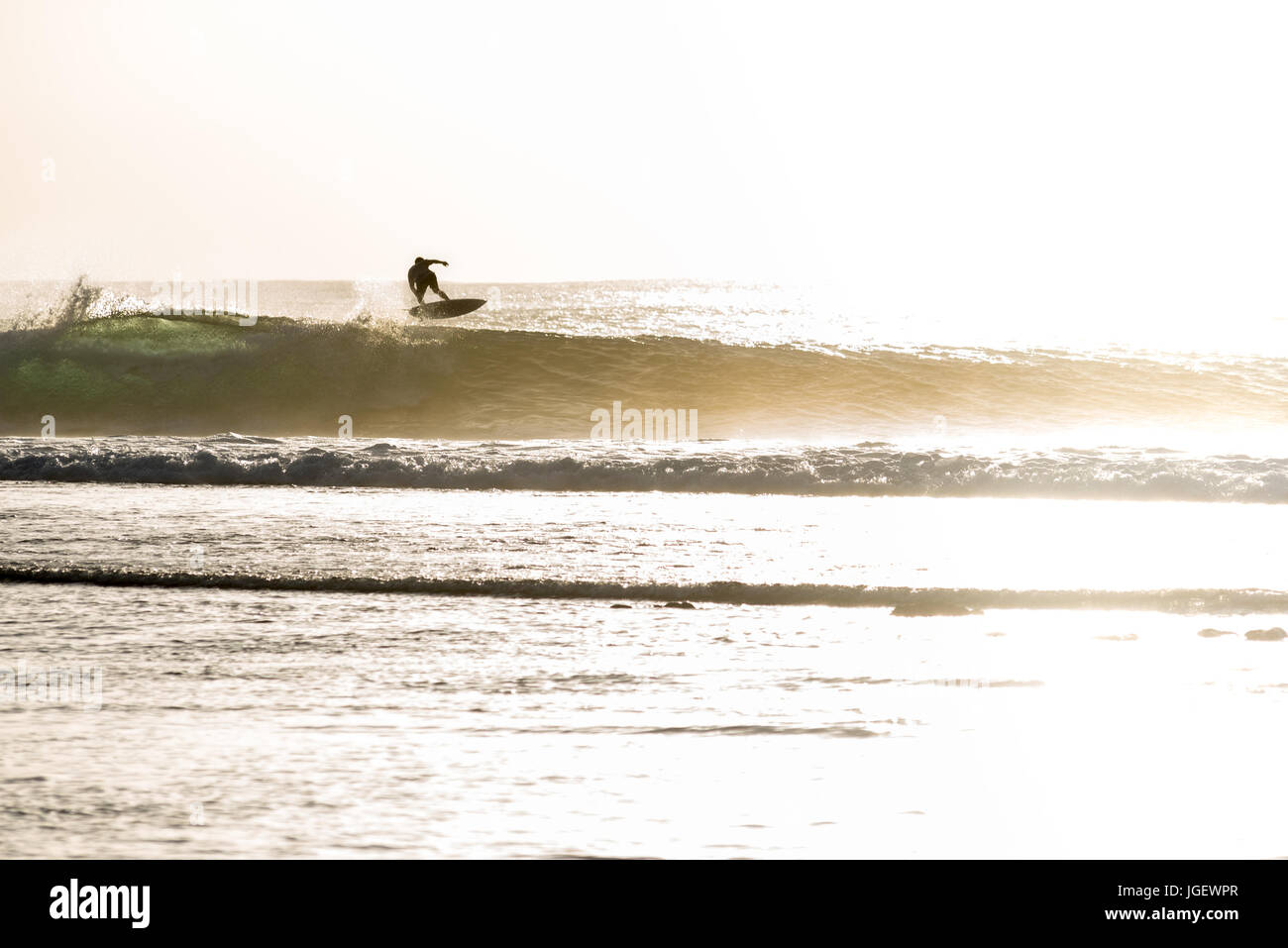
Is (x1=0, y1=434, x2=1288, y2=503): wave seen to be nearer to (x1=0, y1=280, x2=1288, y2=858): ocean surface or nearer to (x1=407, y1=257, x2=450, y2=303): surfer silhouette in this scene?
(x1=0, y1=280, x2=1288, y2=858): ocean surface

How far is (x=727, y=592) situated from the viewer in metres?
7.54

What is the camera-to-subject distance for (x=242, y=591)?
751 centimetres

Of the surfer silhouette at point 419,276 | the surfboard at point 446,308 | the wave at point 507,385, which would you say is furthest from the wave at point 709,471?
the surfboard at point 446,308

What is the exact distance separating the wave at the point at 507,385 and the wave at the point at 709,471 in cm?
570

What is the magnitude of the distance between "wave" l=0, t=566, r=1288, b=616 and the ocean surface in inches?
1.2

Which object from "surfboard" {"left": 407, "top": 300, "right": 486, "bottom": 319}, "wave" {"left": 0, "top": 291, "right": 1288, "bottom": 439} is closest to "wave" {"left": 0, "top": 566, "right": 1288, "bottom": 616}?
"wave" {"left": 0, "top": 291, "right": 1288, "bottom": 439}

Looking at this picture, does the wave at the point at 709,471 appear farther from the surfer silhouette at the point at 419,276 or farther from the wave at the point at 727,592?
the wave at the point at 727,592

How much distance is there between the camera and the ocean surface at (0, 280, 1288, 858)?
11.9 feet

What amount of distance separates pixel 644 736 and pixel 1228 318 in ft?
158

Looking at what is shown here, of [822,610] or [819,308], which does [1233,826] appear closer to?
[822,610]

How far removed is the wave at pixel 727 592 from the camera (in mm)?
7223

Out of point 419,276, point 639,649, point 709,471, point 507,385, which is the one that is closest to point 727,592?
point 639,649

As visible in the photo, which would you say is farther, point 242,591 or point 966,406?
point 966,406
